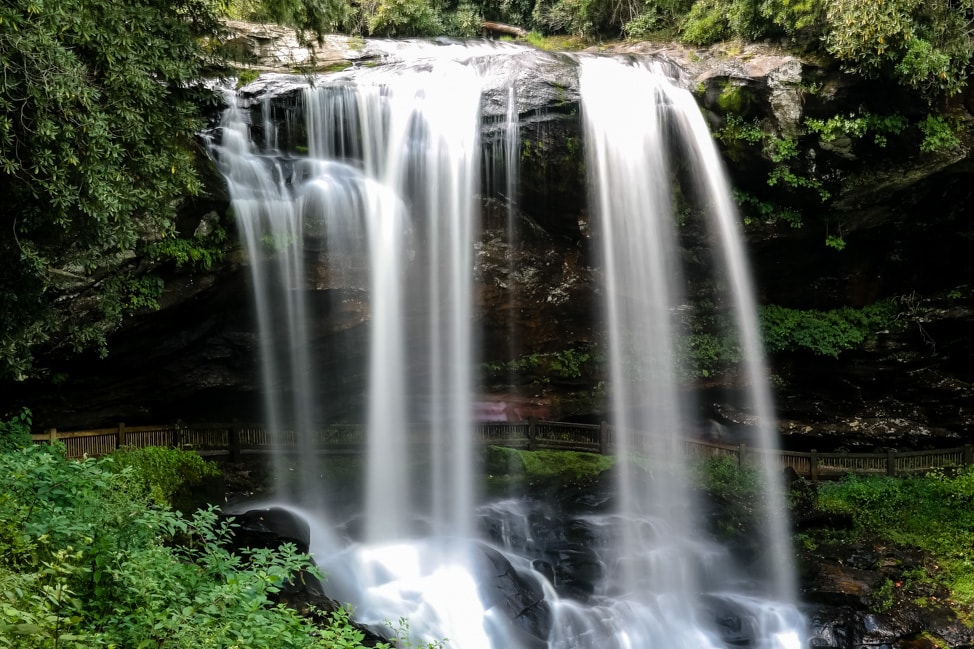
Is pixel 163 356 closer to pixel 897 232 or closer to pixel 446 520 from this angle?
pixel 446 520

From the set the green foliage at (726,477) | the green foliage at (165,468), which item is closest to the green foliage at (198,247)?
the green foliage at (165,468)

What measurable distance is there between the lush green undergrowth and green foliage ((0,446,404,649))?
9985 millimetres

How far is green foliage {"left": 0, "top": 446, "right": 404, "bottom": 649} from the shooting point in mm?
3930

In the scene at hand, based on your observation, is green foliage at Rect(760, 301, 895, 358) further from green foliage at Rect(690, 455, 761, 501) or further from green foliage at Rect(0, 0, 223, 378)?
green foliage at Rect(0, 0, 223, 378)

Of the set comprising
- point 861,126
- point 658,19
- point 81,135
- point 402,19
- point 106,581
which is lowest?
point 106,581

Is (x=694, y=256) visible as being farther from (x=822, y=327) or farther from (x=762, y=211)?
(x=822, y=327)

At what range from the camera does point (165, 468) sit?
11430 mm

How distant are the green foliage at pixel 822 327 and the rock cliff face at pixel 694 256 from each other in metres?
0.19

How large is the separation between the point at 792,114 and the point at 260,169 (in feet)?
31.0

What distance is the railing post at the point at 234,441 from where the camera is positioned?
12.9 m

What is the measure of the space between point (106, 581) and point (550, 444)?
10958mm

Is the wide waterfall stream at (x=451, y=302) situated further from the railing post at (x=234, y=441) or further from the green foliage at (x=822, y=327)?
the green foliage at (x=822, y=327)

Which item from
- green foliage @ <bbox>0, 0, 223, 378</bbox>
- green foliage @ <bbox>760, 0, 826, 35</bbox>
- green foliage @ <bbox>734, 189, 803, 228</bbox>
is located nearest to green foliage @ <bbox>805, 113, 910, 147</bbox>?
green foliage @ <bbox>734, 189, 803, 228</bbox>

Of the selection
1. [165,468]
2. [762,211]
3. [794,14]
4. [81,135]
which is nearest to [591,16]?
[794,14]
